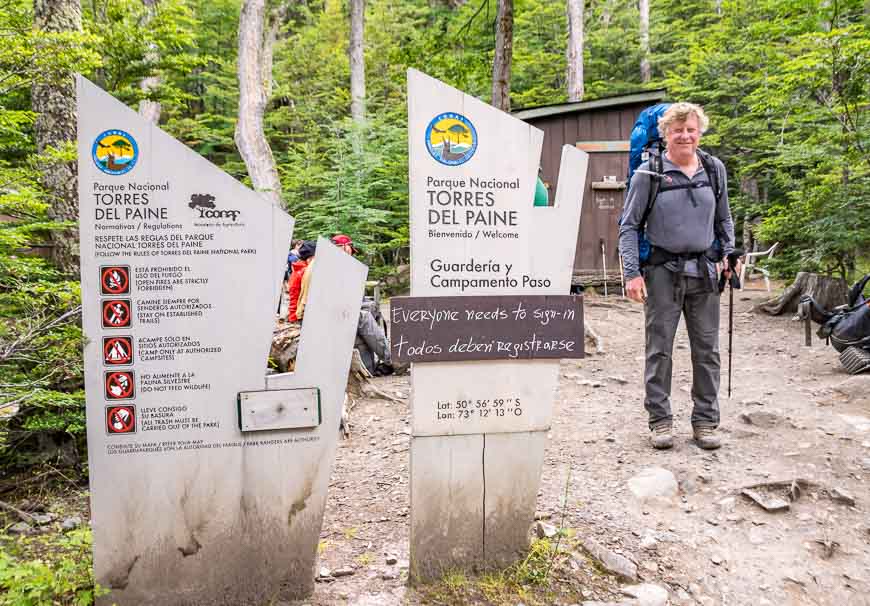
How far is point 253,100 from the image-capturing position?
15156 millimetres

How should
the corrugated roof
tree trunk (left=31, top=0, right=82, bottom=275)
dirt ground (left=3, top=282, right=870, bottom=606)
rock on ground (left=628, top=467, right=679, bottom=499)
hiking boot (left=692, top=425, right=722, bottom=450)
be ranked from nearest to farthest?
dirt ground (left=3, top=282, right=870, bottom=606) → rock on ground (left=628, top=467, right=679, bottom=499) → hiking boot (left=692, top=425, right=722, bottom=450) → tree trunk (left=31, top=0, right=82, bottom=275) → the corrugated roof

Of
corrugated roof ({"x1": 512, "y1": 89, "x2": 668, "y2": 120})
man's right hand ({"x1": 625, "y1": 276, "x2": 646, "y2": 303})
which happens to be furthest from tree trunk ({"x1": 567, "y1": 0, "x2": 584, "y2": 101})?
man's right hand ({"x1": 625, "y1": 276, "x2": 646, "y2": 303})

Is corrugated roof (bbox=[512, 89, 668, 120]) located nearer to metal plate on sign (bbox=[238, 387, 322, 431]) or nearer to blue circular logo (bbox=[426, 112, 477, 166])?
blue circular logo (bbox=[426, 112, 477, 166])

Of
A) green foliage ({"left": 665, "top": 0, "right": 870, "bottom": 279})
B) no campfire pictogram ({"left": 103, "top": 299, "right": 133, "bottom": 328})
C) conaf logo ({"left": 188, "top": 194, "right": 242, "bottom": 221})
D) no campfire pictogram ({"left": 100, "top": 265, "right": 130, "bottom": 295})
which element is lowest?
no campfire pictogram ({"left": 103, "top": 299, "right": 133, "bottom": 328})

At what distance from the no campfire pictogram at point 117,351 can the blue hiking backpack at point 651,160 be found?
3115 mm

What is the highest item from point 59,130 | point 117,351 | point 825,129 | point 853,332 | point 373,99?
point 373,99

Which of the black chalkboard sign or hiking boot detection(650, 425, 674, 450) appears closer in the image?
the black chalkboard sign

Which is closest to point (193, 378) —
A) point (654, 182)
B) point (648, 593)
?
point (648, 593)

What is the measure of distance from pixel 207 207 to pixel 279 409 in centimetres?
94

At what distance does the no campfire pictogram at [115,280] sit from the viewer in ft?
8.54

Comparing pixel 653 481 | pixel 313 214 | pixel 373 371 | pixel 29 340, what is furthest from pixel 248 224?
pixel 313 214

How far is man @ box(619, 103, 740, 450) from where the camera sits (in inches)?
161

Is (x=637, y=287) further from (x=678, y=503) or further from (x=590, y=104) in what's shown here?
(x=590, y=104)

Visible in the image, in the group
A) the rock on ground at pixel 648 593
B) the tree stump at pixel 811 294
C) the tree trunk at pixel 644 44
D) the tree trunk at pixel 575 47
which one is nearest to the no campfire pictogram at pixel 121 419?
the rock on ground at pixel 648 593
